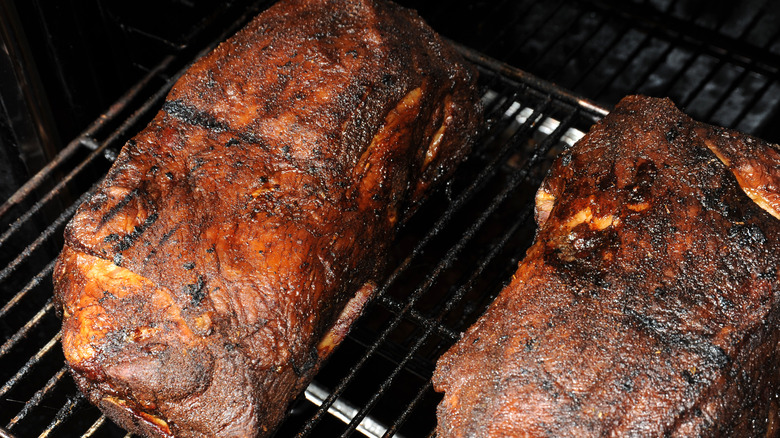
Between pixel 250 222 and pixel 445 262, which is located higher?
pixel 250 222

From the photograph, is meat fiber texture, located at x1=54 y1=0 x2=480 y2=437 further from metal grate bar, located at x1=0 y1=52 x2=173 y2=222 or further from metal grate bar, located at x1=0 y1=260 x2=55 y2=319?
metal grate bar, located at x1=0 y1=52 x2=173 y2=222

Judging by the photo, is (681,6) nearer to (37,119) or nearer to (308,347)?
(308,347)

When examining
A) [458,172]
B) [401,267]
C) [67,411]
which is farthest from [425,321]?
[67,411]

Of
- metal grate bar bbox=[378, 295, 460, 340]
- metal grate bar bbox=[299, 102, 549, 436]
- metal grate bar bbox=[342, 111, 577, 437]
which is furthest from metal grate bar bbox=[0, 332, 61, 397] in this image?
metal grate bar bbox=[378, 295, 460, 340]

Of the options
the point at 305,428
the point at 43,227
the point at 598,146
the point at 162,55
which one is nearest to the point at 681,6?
the point at 598,146

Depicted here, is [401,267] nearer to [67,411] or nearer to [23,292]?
[67,411]
